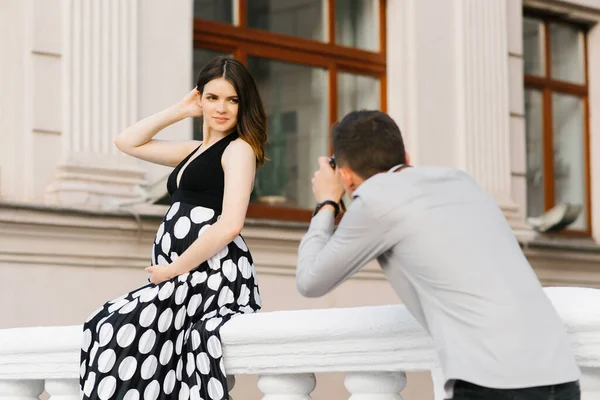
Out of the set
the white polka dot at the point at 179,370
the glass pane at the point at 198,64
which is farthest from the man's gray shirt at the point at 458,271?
the glass pane at the point at 198,64

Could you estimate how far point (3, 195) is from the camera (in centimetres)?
628

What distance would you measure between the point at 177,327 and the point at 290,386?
49 centimetres

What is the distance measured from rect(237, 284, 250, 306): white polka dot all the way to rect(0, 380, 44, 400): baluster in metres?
0.67

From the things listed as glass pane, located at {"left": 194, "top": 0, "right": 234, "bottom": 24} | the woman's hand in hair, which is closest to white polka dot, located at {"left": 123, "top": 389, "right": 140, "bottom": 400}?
the woman's hand in hair

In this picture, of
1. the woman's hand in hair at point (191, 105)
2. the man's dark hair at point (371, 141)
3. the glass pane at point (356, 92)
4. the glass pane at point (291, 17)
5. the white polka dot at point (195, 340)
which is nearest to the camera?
the man's dark hair at point (371, 141)

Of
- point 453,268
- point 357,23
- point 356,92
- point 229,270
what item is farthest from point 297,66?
point 453,268

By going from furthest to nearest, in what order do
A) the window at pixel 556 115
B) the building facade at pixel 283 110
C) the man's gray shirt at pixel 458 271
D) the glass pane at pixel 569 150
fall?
the glass pane at pixel 569 150 < the window at pixel 556 115 < the building facade at pixel 283 110 < the man's gray shirt at pixel 458 271

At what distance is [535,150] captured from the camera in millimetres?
9422

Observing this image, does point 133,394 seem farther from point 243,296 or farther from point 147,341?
point 243,296

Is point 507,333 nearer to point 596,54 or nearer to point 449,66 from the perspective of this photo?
point 449,66

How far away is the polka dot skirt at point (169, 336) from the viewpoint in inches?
114

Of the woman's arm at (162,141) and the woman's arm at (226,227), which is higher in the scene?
the woman's arm at (162,141)

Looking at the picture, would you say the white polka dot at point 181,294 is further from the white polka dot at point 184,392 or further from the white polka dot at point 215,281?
the white polka dot at point 184,392

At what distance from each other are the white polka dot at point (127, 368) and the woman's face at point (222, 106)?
0.77 metres
